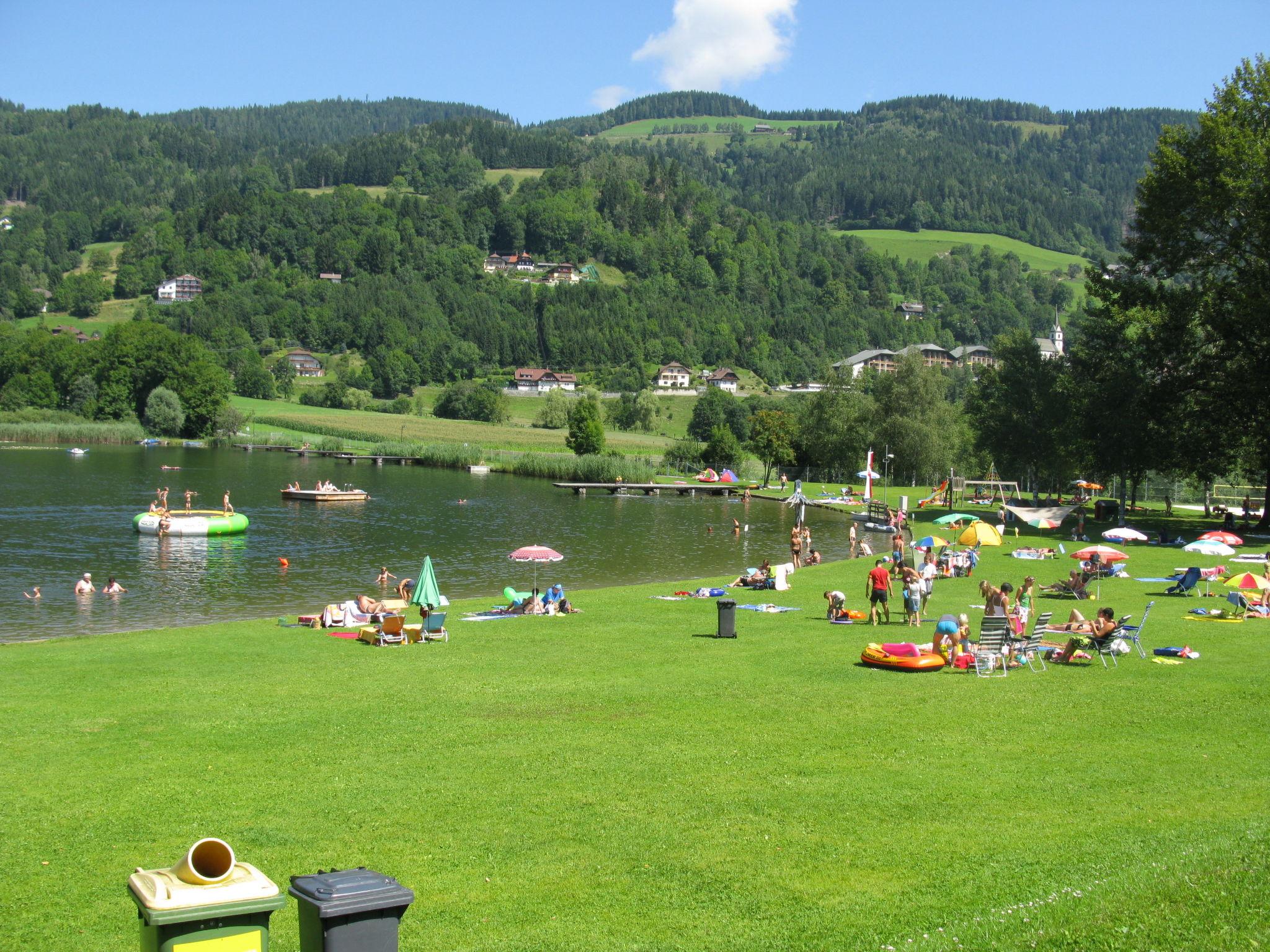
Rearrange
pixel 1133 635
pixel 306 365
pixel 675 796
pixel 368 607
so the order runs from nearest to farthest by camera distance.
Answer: pixel 675 796 → pixel 1133 635 → pixel 368 607 → pixel 306 365

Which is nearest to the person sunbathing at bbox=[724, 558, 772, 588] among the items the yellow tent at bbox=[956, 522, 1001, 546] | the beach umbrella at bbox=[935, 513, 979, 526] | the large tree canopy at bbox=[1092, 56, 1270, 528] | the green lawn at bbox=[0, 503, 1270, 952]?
the yellow tent at bbox=[956, 522, 1001, 546]

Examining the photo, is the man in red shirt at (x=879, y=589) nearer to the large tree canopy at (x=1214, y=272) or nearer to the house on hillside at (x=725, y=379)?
the large tree canopy at (x=1214, y=272)

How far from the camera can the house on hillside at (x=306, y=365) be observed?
17888 centimetres

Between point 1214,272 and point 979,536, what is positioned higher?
point 1214,272

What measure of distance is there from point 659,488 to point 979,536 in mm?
48704

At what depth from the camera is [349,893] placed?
536 cm

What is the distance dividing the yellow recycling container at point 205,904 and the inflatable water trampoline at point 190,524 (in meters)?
45.6

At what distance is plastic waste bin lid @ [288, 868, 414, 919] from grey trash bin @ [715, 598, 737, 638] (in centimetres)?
1581

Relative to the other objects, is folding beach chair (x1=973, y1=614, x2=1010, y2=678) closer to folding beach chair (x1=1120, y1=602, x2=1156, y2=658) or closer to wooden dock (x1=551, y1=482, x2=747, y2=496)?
folding beach chair (x1=1120, y1=602, x2=1156, y2=658)

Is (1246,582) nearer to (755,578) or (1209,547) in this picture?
(1209,547)

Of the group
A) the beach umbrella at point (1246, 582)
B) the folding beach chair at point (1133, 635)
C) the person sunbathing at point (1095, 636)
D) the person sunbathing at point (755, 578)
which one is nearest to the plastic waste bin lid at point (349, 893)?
the person sunbathing at point (1095, 636)

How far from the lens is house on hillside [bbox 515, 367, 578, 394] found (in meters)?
180

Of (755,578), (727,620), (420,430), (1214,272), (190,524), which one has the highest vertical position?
(1214,272)

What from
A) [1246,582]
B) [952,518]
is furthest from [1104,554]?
[952,518]
